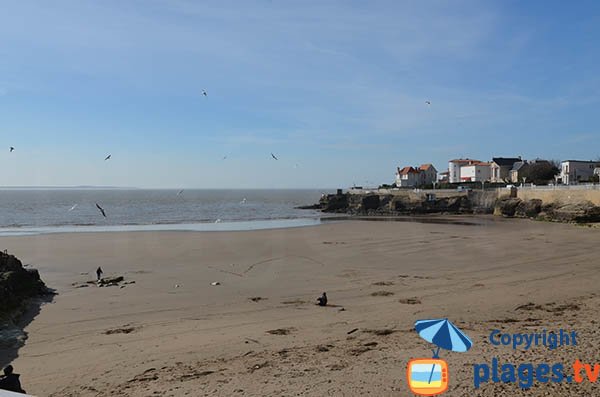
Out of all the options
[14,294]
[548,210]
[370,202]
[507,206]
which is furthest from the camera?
[370,202]

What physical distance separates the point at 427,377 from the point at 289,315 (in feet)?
22.1

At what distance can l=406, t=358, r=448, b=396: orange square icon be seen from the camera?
5.17m

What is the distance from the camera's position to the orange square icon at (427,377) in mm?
5168

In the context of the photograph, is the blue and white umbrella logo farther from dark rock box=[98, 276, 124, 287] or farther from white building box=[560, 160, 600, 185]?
white building box=[560, 160, 600, 185]

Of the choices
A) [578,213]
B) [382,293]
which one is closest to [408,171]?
[578,213]

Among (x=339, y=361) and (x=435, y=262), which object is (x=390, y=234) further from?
(x=339, y=361)

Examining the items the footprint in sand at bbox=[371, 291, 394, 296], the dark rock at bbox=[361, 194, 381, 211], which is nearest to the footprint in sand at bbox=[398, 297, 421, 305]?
the footprint in sand at bbox=[371, 291, 394, 296]

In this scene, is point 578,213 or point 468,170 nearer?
point 578,213

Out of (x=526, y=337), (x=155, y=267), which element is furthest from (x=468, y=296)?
(x=155, y=267)

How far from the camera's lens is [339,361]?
303 inches

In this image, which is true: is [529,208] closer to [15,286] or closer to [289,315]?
[289,315]

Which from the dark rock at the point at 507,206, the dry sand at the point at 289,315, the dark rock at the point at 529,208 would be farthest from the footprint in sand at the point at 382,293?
the dark rock at the point at 507,206

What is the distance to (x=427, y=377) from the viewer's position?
17.4ft

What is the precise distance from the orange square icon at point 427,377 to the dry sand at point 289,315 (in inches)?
39.3
